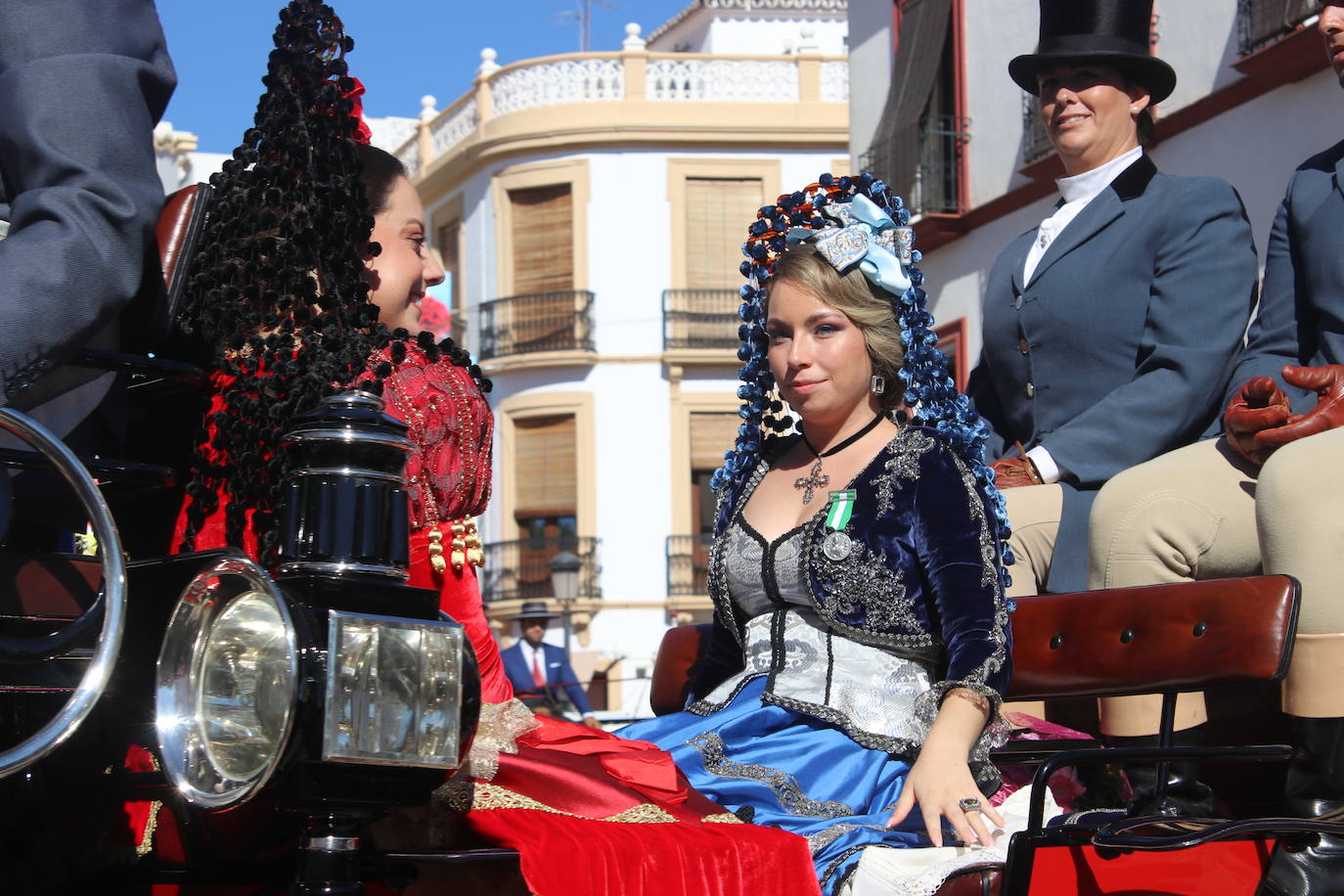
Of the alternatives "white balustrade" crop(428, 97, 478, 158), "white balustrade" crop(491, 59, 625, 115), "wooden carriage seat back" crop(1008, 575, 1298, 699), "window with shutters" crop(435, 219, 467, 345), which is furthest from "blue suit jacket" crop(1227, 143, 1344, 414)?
"white balustrade" crop(428, 97, 478, 158)

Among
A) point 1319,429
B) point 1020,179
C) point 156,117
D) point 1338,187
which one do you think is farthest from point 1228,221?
point 1020,179

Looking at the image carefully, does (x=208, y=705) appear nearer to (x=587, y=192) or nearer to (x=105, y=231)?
(x=105, y=231)

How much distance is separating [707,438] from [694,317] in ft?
6.88

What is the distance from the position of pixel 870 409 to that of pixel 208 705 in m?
1.90

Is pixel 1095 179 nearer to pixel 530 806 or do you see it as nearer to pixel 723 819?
pixel 723 819

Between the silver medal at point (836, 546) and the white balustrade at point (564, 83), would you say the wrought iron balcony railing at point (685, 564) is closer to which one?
the white balustrade at point (564, 83)

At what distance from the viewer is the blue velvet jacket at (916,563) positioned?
120 inches

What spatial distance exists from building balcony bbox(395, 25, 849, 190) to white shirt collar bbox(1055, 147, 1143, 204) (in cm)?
2361

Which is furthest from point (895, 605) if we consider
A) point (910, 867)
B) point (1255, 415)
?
point (1255, 415)

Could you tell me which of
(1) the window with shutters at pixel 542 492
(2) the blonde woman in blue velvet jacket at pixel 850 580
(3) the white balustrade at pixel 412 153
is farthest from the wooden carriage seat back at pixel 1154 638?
(3) the white balustrade at pixel 412 153

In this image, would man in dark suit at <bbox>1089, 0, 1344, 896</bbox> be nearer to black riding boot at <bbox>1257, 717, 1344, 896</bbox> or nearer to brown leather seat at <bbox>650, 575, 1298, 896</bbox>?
black riding boot at <bbox>1257, 717, 1344, 896</bbox>

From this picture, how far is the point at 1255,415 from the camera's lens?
3.56 m

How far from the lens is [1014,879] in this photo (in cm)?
248

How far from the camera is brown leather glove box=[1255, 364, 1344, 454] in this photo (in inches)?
137
